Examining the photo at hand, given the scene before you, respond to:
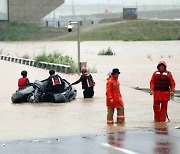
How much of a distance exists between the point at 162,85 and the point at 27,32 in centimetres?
8661

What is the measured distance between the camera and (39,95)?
24.0 m

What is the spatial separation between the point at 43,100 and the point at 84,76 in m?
1.79

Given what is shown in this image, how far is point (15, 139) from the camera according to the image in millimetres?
15914

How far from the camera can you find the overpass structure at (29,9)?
110188 mm

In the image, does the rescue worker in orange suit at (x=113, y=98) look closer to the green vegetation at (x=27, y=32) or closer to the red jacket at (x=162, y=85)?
the red jacket at (x=162, y=85)

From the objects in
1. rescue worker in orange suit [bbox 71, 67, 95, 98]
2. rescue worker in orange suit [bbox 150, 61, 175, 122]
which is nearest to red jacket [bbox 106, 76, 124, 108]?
rescue worker in orange suit [bbox 150, 61, 175, 122]

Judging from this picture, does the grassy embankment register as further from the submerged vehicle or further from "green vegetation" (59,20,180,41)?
the submerged vehicle

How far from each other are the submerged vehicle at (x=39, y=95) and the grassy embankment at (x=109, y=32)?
7135 cm

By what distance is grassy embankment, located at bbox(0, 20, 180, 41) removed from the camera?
98.4m

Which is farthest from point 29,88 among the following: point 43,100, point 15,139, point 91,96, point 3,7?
point 3,7

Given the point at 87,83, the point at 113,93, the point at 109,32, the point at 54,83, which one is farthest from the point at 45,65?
the point at 109,32

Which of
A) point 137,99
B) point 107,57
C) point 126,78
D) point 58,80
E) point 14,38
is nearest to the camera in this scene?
point 58,80

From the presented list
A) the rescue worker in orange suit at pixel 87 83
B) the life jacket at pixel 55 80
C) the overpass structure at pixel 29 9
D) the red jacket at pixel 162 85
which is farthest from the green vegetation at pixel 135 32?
the red jacket at pixel 162 85

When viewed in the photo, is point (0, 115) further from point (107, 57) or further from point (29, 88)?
point (107, 57)
